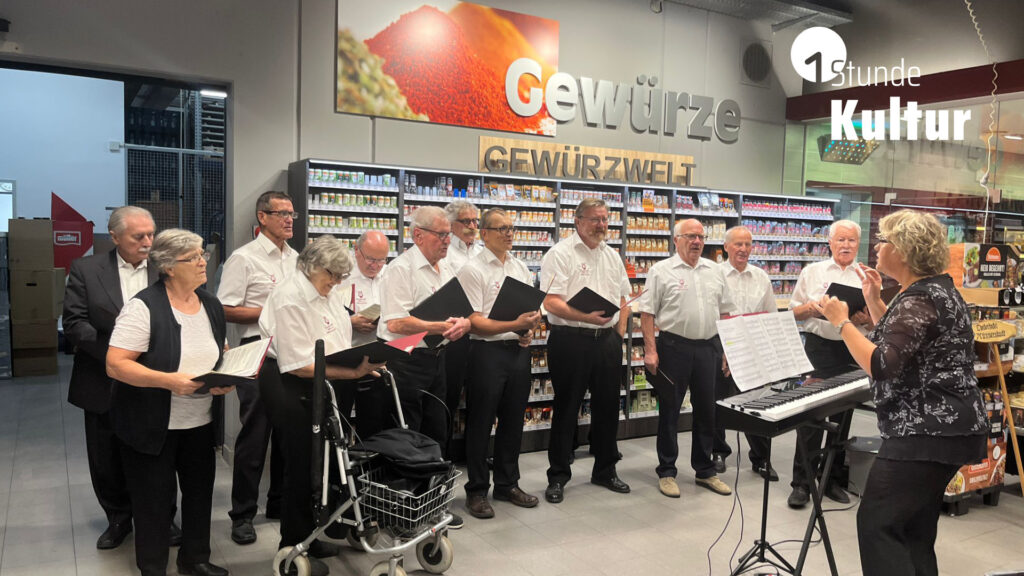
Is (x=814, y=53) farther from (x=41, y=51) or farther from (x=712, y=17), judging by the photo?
(x=41, y=51)

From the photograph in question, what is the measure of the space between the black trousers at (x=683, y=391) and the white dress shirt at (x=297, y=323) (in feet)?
8.47

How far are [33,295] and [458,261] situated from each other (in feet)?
22.2

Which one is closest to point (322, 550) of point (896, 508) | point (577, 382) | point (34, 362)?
point (577, 382)

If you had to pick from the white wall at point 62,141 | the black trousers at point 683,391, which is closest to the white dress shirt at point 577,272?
the black trousers at point 683,391

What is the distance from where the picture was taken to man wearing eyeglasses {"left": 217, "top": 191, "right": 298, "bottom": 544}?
164 inches

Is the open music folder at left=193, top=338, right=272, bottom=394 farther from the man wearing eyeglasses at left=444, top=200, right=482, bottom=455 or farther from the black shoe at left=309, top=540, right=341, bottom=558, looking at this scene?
the man wearing eyeglasses at left=444, top=200, right=482, bottom=455

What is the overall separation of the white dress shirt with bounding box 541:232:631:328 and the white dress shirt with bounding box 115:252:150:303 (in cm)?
238

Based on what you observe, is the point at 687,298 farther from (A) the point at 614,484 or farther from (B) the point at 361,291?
(B) the point at 361,291

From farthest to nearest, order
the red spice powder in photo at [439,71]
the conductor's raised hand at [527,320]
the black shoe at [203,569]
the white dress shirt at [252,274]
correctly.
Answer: the red spice powder in photo at [439,71], the conductor's raised hand at [527,320], the white dress shirt at [252,274], the black shoe at [203,569]

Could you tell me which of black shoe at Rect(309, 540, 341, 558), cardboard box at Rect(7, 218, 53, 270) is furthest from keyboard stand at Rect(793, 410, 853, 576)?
cardboard box at Rect(7, 218, 53, 270)

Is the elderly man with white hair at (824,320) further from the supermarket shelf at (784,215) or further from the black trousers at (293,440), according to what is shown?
the black trousers at (293,440)

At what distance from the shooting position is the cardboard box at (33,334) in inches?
356

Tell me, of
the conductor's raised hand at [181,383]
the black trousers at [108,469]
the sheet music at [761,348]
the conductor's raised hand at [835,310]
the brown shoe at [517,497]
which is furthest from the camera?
the brown shoe at [517,497]

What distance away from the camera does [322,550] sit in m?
3.79
